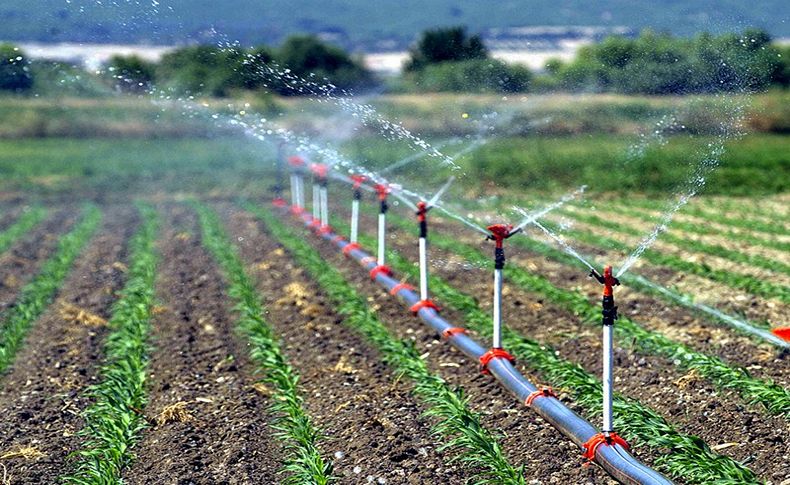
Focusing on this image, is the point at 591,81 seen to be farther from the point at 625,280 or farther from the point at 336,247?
the point at 625,280

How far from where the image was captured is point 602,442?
5.53 m

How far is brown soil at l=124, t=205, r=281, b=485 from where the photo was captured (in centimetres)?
586

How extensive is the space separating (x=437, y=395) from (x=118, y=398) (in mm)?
2138

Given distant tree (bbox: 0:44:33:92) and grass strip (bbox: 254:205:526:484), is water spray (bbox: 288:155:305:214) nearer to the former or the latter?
grass strip (bbox: 254:205:526:484)

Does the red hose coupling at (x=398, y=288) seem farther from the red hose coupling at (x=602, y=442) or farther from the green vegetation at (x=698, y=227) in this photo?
the green vegetation at (x=698, y=227)

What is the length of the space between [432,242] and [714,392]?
8.11 metres

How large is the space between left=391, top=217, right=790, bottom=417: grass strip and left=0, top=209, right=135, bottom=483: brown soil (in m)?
4.00

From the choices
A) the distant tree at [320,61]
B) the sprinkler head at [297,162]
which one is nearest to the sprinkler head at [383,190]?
the sprinkler head at [297,162]

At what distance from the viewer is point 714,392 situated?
6.67 m

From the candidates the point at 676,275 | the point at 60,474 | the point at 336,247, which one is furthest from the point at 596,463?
the point at 336,247

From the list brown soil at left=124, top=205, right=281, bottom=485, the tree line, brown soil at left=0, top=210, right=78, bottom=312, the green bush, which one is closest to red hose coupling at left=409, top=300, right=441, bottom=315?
brown soil at left=124, top=205, right=281, bottom=485

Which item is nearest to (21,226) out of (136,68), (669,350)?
(136,68)

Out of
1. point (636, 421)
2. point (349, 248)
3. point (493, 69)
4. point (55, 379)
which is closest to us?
point (636, 421)

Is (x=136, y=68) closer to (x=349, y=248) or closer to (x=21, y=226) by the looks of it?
(x=21, y=226)
